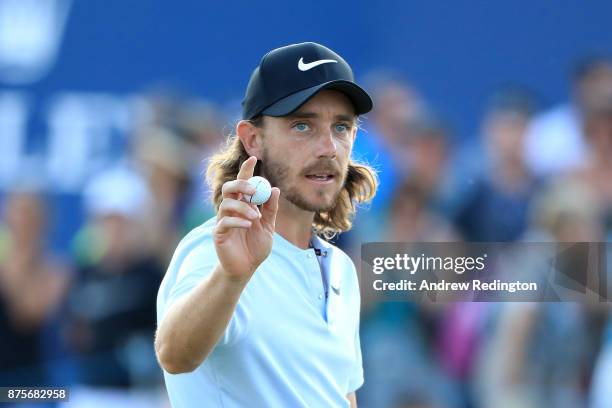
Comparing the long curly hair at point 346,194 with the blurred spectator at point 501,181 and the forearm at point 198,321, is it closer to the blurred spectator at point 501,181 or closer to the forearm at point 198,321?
the forearm at point 198,321

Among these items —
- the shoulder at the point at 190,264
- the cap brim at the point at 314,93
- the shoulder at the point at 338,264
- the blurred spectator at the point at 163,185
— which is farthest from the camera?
the blurred spectator at the point at 163,185

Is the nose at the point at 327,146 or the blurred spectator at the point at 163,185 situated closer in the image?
the nose at the point at 327,146

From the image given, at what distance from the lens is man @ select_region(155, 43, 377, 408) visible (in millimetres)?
1746

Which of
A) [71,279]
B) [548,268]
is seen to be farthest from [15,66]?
[548,268]

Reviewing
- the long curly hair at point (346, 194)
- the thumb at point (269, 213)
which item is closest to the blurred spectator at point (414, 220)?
the long curly hair at point (346, 194)

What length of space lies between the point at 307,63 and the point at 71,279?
2278 mm

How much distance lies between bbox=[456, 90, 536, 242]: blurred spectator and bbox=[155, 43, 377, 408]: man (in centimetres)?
174

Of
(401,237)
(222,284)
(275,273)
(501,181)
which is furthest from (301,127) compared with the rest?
(501,181)

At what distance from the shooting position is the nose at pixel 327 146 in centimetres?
213

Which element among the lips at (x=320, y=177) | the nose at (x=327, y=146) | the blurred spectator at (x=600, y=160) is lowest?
the lips at (x=320, y=177)

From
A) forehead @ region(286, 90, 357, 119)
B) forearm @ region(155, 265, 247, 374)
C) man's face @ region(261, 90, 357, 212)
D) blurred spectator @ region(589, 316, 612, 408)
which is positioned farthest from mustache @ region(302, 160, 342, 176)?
blurred spectator @ region(589, 316, 612, 408)

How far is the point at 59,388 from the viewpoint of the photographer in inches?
161

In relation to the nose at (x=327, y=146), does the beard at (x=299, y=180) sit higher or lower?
lower

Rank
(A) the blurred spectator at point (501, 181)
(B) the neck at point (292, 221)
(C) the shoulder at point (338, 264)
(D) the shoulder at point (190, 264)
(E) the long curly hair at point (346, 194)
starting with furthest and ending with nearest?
(A) the blurred spectator at point (501, 181), (E) the long curly hair at point (346, 194), (C) the shoulder at point (338, 264), (B) the neck at point (292, 221), (D) the shoulder at point (190, 264)
